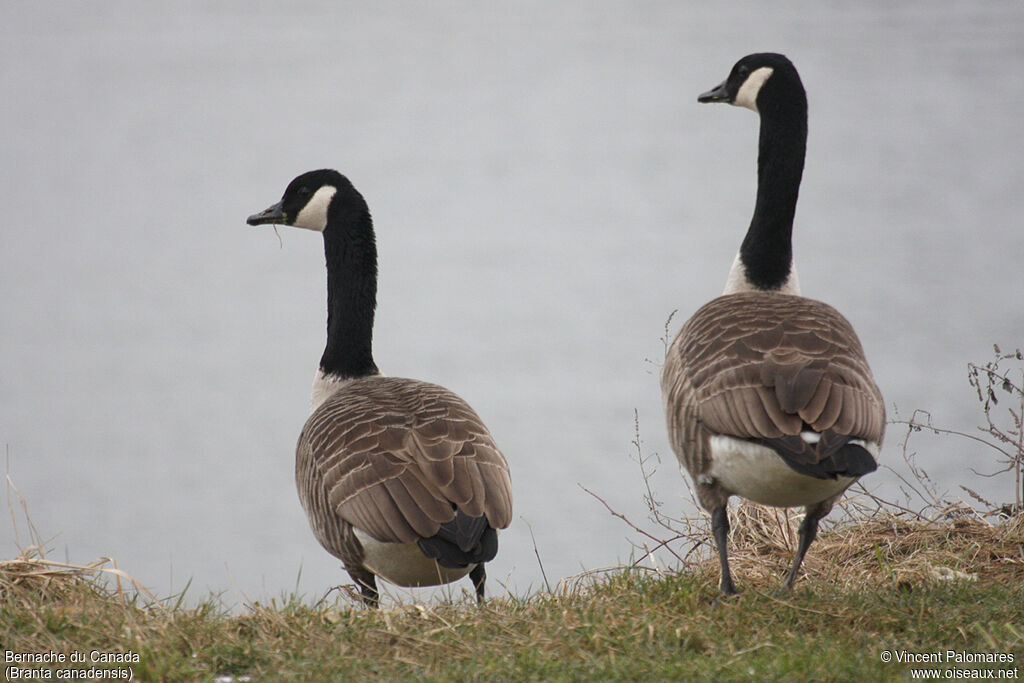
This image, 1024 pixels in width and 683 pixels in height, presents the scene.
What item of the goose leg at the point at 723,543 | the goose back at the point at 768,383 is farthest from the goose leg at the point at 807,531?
the goose back at the point at 768,383

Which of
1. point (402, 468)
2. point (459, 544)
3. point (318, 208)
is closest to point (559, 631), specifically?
point (459, 544)

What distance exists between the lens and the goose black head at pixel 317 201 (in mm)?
7434

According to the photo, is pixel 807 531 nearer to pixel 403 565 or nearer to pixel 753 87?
pixel 403 565

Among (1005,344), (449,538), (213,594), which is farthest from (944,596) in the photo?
(1005,344)

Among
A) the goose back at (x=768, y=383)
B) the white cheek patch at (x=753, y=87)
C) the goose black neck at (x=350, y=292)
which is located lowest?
the goose back at (x=768, y=383)

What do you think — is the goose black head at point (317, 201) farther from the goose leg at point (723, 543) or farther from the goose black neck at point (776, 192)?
the goose leg at point (723, 543)

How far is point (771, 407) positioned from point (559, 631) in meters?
1.26

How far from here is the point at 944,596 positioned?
4.88 metres

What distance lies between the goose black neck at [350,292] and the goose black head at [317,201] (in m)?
0.04

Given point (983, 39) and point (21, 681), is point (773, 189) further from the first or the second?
point (983, 39)

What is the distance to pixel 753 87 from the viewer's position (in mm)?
6609

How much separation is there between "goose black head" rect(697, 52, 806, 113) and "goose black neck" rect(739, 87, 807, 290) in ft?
0.13

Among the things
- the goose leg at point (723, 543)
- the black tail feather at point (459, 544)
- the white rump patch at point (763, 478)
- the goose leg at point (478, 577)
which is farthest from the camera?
the goose leg at point (478, 577)

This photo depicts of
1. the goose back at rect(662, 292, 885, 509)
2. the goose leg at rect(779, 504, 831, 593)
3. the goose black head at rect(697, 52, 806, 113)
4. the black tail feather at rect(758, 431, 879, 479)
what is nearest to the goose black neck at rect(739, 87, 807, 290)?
the goose black head at rect(697, 52, 806, 113)
